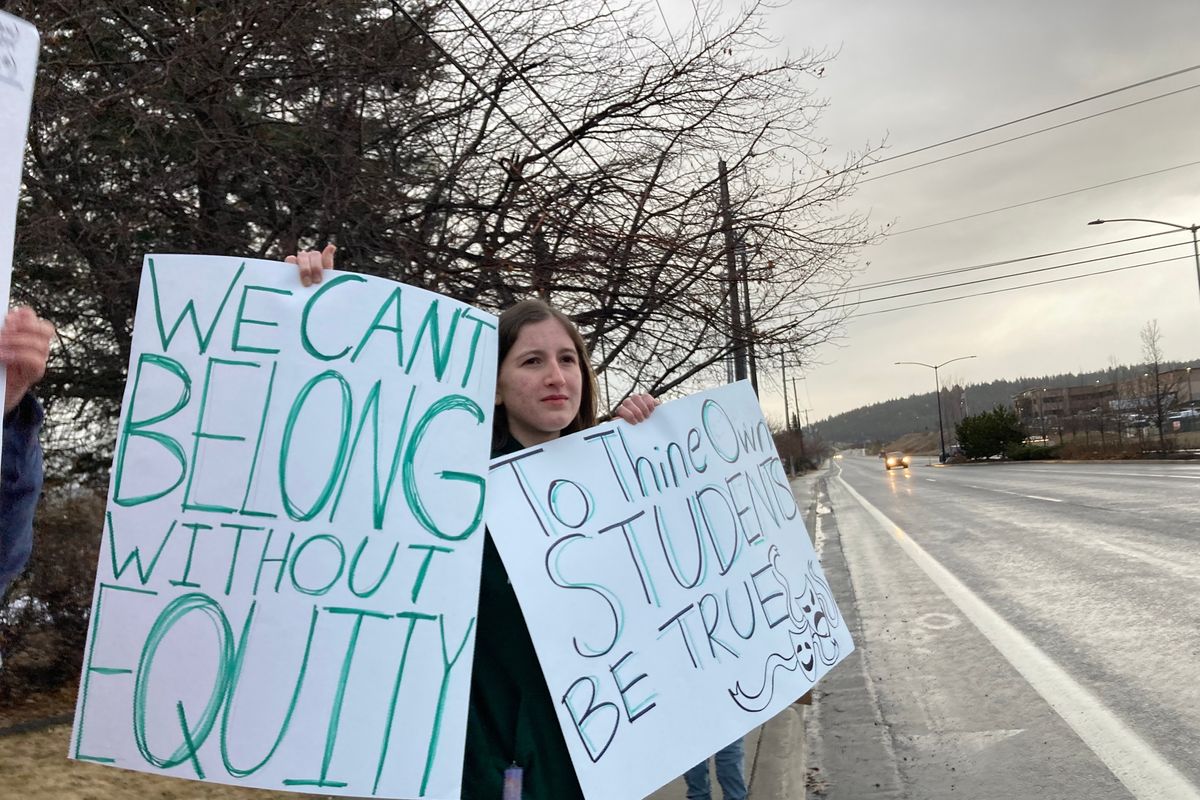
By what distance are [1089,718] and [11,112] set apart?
5582 mm

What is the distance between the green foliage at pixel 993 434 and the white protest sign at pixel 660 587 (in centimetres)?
6648

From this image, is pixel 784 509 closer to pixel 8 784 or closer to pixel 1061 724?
pixel 1061 724

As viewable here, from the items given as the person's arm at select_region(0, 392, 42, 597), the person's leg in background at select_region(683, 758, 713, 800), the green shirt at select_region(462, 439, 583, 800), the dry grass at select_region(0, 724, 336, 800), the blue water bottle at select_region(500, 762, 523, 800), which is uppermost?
the person's arm at select_region(0, 392, 42, 597)

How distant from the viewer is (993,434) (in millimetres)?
66250

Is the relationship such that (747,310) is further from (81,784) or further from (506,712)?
(506,712)

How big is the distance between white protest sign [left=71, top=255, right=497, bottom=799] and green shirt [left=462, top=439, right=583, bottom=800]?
17cm

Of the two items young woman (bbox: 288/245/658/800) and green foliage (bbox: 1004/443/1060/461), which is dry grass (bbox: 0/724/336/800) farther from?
green foliage (bbox: 1004/443/1060/461)

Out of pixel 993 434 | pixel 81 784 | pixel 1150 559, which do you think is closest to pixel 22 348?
pixel 81 784

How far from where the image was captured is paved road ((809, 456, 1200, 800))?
4.54 m

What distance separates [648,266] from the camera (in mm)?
6441

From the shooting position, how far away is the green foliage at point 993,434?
65.2 metres

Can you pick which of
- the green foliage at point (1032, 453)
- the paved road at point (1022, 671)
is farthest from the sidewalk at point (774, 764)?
the green foliage at point (1032, 453)

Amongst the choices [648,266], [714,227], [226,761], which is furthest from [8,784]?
[714,227]

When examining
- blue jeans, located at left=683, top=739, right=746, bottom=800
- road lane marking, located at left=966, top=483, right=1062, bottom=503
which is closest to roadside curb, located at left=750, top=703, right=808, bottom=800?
blue jeans, located at left=683, top=739, right=746, bottom=800
